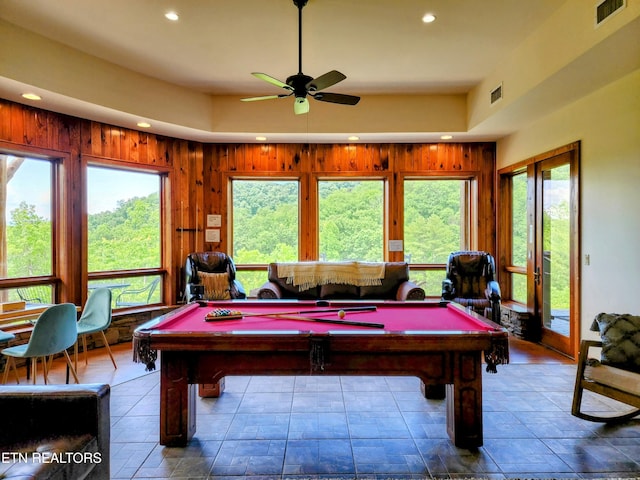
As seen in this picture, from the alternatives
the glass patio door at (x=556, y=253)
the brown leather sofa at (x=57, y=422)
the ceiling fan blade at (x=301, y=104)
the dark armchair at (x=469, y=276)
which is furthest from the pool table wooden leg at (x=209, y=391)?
the glass patio door at (x=556, y=253)

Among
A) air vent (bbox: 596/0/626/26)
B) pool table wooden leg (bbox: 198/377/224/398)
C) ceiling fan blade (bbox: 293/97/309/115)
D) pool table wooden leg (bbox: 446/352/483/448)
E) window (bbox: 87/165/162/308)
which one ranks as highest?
air vent (bbox: 596/0/626/26)

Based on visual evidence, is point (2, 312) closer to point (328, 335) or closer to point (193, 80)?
point (328, 335)

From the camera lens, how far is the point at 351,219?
5.92 meters

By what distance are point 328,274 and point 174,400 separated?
3.03 m

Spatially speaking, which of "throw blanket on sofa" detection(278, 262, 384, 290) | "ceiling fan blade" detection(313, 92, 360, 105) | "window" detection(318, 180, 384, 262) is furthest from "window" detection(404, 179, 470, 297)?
"ceiling fan blade" detection(313, 92, 360, 105)

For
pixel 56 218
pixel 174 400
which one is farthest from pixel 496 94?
pixel 56 218

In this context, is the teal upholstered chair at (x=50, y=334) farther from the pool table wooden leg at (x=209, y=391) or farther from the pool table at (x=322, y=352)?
the pool table wooden leg at (x=209, y=391)

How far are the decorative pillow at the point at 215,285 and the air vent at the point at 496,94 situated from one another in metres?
4.23

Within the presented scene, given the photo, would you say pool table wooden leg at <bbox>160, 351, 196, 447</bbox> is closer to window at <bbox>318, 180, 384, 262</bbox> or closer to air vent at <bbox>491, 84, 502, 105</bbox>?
window at <bbox>318, 180, 384, 262</bbox>

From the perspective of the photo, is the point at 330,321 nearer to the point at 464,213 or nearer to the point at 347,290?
Result: the point at 347,290

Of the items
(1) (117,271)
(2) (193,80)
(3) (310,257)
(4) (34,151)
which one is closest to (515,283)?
(3) (310,257)

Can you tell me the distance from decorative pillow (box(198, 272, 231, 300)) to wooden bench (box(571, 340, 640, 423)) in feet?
13.1

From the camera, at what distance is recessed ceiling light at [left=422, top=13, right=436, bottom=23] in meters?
3.16

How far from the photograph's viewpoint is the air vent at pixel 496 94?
415cm
